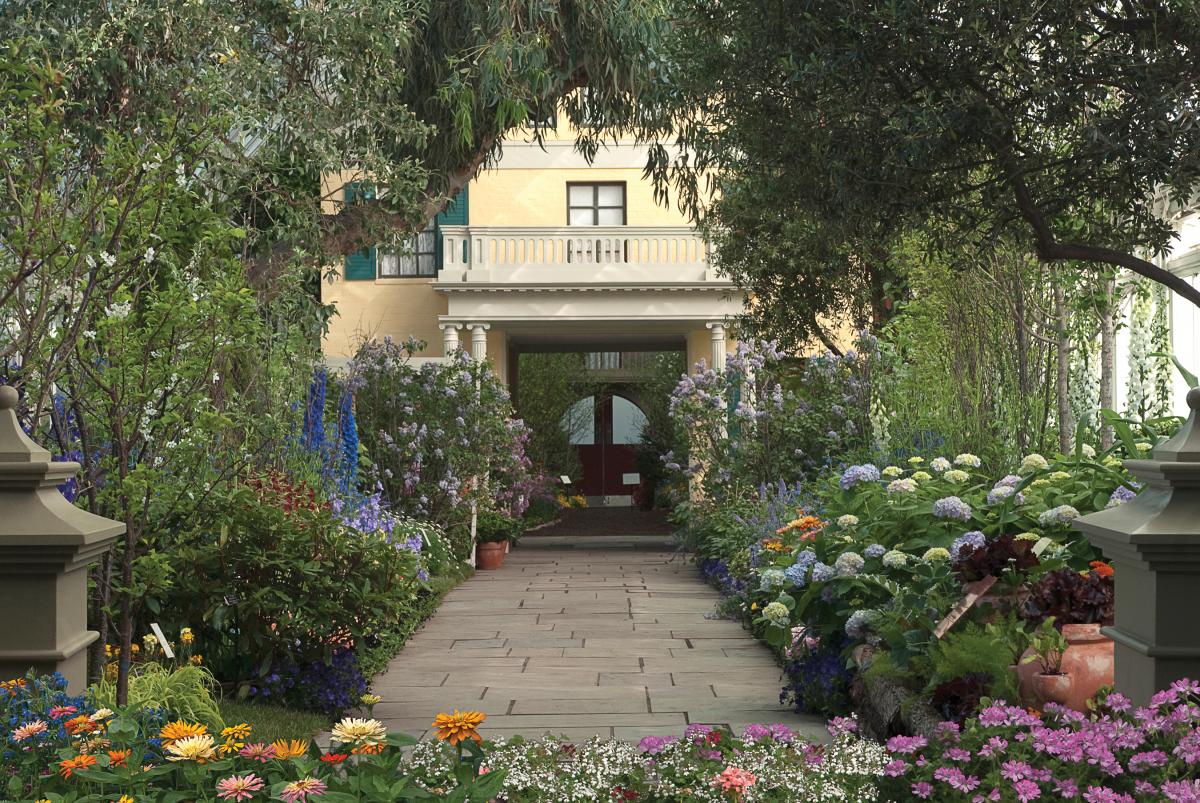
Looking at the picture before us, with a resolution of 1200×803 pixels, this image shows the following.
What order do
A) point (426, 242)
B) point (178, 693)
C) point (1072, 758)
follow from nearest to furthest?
point (1072, 758) < point (178, 693) < point (426, 242)

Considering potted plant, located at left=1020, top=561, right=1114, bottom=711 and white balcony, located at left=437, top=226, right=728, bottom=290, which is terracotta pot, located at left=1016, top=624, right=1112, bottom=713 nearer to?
potted plant, located at left=1020, top=561, right=1114, bottom=711

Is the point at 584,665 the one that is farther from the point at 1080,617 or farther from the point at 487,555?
the point at 487,555

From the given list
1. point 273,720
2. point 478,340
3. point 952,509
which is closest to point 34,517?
point 273,720

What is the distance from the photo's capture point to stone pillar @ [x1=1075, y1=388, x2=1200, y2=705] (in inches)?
119

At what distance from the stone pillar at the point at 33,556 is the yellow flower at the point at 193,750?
0.82 meters

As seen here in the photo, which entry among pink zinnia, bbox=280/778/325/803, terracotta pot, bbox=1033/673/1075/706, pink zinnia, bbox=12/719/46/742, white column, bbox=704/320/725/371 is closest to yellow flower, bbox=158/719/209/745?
pink zinnia, bbox=12/719/46/742

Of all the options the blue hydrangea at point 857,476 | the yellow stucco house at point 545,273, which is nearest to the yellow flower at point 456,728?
the blue hydrangea at point 857,476

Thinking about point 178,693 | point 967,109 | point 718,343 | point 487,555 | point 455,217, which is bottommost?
point 487,555

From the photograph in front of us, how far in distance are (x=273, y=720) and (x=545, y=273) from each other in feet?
39.8

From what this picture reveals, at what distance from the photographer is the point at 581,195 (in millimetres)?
19703

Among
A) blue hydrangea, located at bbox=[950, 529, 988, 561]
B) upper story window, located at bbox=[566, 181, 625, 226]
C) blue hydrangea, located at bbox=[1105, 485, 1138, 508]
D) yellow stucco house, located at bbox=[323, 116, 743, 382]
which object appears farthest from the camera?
→ upper story window, located at bbox=[566, 181, 625, 226]

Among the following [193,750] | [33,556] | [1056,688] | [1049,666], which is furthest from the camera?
[1049,666]

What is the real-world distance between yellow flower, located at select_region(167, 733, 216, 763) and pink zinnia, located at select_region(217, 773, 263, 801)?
149 millimetres

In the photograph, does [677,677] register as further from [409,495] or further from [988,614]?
[409,495]
